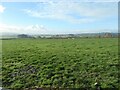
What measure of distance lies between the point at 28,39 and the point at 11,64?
1040 cm

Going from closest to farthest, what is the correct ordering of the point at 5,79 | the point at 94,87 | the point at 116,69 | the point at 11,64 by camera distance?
the point at 94,87 < the point at 5,79 < the point at 116,69 < the point at 11,64

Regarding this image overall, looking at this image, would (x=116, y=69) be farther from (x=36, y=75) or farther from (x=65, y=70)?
(x=36, y=75)

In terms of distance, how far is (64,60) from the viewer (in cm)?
993

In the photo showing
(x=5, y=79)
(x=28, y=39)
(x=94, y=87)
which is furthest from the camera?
(x=28, y=39)

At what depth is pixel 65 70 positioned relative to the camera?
8.49 m

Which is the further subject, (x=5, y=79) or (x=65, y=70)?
(x=65, y=70)

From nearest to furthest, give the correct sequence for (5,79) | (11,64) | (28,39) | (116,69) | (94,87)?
(94,87)
(5,79)
(116,69)
(11,64)
(28,39)

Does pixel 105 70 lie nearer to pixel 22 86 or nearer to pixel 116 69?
pixel 116 69

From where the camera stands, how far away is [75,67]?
888 cm

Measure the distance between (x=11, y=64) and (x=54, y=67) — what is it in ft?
6.50

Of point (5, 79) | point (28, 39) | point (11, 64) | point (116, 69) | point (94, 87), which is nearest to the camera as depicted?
point (94, 87)

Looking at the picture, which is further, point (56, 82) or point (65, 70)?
point (65, 70)

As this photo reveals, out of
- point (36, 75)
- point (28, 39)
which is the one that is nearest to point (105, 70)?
point (36, 75)

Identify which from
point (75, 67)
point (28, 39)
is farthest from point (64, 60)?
point (28, 39)
